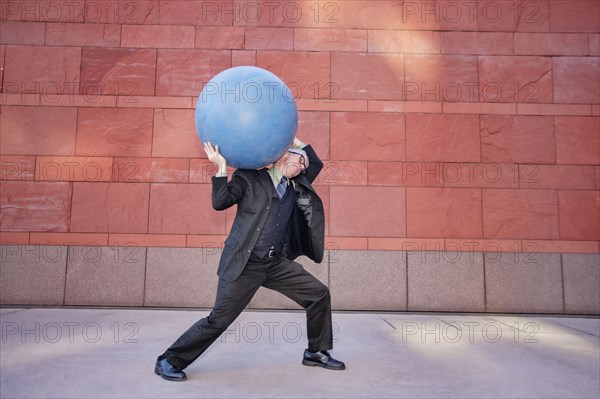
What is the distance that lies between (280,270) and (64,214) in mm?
4267

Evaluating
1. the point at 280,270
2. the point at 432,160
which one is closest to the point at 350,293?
the point at 432,160

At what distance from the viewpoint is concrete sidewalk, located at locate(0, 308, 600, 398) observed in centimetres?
273

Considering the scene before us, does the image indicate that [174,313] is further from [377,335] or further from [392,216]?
[392,216]

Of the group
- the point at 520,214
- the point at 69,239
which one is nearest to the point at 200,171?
the point at 69,239

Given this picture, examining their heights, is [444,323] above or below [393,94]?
below

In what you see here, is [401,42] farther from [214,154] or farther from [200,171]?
[214,154]

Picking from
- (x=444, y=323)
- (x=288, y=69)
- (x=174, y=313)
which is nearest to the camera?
(x=444, y=323)

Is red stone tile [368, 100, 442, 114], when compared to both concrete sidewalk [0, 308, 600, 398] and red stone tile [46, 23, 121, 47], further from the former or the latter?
red stone tile [46, 23, 121, 47]

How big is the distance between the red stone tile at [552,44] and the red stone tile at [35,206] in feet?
23.8

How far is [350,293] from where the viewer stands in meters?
5.71

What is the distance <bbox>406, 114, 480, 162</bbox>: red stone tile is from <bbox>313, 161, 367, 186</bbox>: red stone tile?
742 millimetres

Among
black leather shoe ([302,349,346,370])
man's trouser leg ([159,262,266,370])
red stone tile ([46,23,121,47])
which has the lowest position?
black leather shoe ([302,349,346,370])

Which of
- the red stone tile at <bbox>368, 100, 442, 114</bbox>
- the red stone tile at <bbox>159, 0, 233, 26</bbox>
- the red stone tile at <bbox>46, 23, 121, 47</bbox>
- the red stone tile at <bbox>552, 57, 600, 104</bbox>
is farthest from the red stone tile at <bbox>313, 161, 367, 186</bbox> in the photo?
the red stone tile at <bbox>46, 23, 121, 47</bbox>

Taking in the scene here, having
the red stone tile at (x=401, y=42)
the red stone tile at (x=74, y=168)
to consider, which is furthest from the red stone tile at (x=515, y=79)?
the red stone tile at (x=74, y=168)
